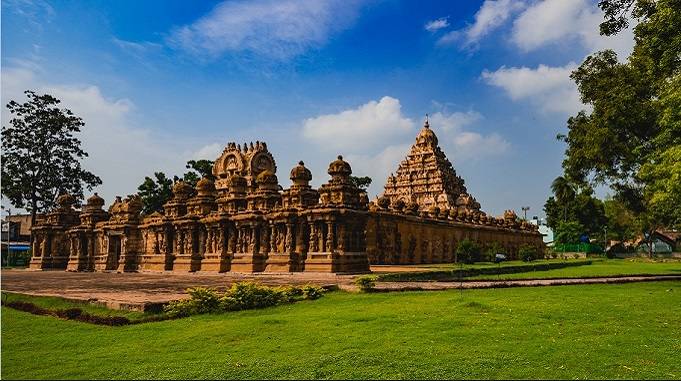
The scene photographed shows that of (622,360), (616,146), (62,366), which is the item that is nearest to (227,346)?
(62,366)

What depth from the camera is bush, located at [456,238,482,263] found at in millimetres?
33844

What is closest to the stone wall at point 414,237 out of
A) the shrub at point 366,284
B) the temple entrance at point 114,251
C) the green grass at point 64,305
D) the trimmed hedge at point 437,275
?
the trimmed hedge at point 437,275

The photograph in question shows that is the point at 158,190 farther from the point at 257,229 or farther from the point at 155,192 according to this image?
the point at 257,229

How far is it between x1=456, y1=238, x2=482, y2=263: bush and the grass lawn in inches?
811

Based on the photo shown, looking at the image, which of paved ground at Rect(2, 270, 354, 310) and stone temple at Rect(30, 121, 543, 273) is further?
stone temple at Rect(30, 121, 543, 273)

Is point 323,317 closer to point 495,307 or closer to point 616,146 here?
point 495,307

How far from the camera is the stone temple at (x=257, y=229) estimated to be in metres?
25.2

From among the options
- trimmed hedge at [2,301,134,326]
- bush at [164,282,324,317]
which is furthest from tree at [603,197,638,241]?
trimmed hedge at [2,301,134,326]

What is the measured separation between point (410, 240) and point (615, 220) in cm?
5812

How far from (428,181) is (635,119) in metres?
34.0

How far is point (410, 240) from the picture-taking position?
1433 inches

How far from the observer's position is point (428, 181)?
59.6 meters

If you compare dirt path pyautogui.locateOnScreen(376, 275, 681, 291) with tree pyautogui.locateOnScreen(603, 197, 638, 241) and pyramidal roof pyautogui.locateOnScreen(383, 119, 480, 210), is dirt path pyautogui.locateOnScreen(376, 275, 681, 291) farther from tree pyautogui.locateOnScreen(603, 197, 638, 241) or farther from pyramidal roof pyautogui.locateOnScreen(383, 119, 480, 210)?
tree pyautogui.locateOnScreen(603, 197, 638, 241)

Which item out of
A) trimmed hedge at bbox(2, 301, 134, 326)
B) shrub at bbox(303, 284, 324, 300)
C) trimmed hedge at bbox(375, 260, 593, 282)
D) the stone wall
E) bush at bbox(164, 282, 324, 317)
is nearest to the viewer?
trimmed hedge at bbox(2, 301, 134, 326)
